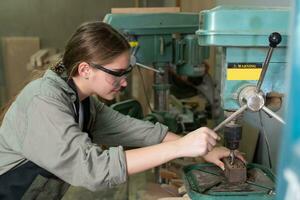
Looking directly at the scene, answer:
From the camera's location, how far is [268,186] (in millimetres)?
993

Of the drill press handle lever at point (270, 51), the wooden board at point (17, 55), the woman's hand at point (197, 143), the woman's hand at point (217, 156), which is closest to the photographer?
the drill press handle lever at point (270, 51)

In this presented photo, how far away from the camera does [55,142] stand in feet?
3.23

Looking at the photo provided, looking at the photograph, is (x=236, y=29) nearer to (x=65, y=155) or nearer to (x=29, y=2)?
(x=65, y=155)

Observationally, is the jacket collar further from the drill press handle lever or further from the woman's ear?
the drill press handle lever

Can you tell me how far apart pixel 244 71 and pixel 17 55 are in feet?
10.9

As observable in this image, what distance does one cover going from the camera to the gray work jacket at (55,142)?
38.1 inches

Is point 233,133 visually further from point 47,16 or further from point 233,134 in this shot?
point 47,16

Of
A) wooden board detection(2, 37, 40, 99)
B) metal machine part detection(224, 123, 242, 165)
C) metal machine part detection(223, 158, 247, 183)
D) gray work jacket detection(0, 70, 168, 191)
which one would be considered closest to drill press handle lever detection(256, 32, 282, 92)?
metal machine part detection(224, 123, 242, 165)

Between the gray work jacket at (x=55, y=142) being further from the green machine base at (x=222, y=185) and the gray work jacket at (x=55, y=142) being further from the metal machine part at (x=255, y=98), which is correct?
the metal machine part at (x=255, y=98)

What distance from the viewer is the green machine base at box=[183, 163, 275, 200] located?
0.94m

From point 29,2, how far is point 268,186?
3.50 meters

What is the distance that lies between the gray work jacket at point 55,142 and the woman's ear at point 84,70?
0.20 feet

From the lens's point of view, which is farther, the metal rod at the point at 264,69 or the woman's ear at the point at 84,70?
the woman's ear at the point at 84,70

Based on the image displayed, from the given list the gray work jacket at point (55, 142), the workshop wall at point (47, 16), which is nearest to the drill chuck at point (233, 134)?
the gray work jacket at point (55, 142)
